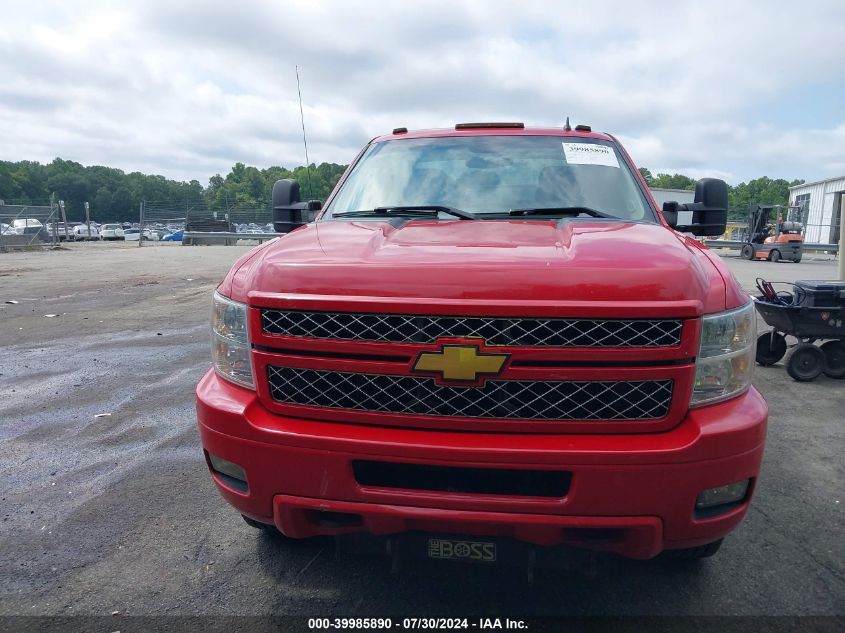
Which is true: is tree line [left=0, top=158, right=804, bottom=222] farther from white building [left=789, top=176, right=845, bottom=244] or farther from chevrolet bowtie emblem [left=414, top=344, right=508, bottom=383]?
chevrolet bowtie emblem [left=414, top=344, right=508, bottom=383]

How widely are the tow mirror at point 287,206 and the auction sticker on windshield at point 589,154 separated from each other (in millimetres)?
1522

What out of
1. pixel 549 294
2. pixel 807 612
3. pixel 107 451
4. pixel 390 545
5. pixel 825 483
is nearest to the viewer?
pixel 549 294

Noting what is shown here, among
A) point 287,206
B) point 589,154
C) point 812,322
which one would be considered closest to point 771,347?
point 812,322

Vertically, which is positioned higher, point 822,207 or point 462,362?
point 462,362

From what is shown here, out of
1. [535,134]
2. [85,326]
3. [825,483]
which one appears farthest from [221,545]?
[85,326]

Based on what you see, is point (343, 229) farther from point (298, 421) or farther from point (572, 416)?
point (572, 416)

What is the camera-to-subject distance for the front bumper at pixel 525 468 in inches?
77.4

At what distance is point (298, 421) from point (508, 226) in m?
1.28

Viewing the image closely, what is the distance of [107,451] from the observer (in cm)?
402

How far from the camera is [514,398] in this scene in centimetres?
206

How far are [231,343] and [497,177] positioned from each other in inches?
73.9

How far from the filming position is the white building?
1401 inches

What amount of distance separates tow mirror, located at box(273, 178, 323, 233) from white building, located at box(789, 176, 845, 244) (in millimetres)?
37277

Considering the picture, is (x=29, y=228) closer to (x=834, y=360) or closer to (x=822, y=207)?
(x=834, y=360)
